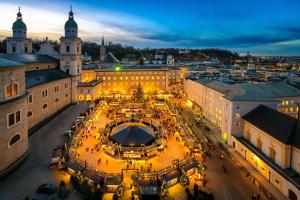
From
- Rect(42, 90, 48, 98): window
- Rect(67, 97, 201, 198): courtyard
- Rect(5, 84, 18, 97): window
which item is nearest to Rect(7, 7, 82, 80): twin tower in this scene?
Rect(42, 90, 48, 98): window

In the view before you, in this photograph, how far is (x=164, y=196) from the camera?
20781mm

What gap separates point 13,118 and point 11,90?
2608 mm

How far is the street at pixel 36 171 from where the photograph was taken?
20781mm

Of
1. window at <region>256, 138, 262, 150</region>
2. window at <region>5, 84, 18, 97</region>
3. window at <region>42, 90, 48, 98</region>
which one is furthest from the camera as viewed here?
window at <region>42, 90, 48, 98</region>

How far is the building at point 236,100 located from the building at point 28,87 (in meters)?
23.7

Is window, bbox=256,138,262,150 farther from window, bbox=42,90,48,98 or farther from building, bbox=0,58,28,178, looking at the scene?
window, bbox=42,90,48,98

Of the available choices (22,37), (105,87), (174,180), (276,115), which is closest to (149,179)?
(174,180)

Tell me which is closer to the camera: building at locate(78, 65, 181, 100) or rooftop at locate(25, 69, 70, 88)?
rooftop at locate(25, 69, 70, 88)

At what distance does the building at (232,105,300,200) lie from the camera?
869 inches

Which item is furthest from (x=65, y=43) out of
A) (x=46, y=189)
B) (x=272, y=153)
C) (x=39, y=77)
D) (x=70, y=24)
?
(x=272, y=153)

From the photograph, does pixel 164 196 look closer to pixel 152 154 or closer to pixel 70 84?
pixel 152 154

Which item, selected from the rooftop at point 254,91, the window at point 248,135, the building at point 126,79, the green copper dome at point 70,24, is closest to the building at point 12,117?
the rooftop at point 254,91

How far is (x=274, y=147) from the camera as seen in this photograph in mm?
→ 24750

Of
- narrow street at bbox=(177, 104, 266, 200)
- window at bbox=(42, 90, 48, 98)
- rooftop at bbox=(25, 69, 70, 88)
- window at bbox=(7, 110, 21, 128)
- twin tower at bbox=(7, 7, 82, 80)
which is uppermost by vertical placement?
twin tower at bbox=(7, 7, 82, 80)
